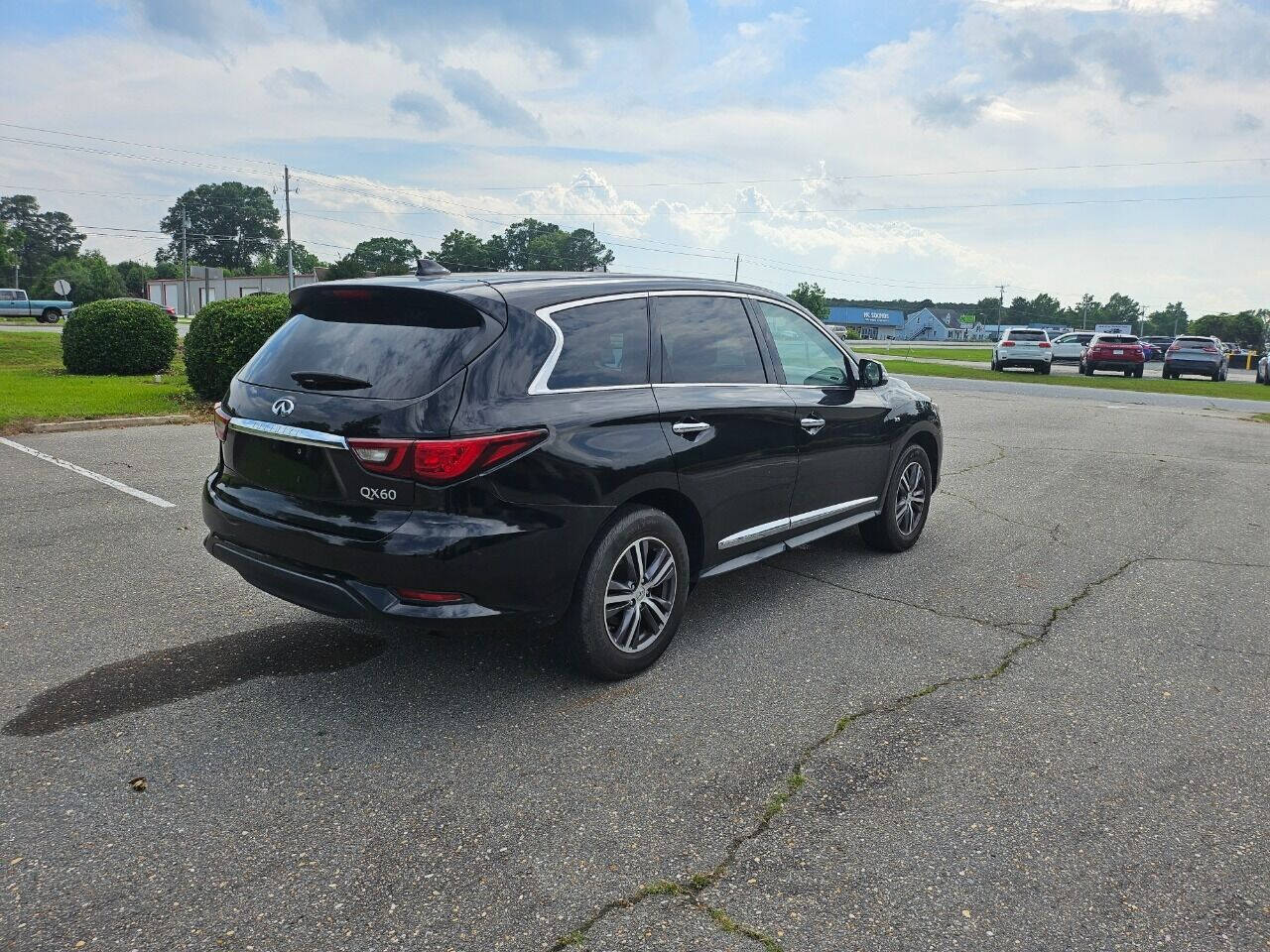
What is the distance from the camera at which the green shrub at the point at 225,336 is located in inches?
475

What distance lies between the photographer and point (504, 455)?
3398 mm

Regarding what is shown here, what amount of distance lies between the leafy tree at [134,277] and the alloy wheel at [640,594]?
11826 centimetres

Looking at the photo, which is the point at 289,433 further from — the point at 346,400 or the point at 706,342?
the point at 706,342

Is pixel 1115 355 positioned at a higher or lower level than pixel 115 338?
higher

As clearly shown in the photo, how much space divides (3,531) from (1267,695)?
7.32 meters

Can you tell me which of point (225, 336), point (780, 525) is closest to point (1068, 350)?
point (225, 336)

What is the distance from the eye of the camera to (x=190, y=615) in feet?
15.3

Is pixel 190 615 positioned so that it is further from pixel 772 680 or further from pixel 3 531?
pixel 772 680

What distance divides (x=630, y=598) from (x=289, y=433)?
1552mm

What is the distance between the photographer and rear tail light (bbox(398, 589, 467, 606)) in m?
3.38

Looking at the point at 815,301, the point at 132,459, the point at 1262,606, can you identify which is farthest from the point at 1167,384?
the point at 815,301

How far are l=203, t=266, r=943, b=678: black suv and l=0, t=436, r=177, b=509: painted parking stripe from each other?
3372 mm

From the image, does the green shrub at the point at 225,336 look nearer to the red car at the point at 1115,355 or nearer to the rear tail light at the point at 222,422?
the rear tail light at the point at 222,422

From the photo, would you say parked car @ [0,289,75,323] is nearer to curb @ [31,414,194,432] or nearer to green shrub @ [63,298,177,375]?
green shrub @ [63,298,177,375]
